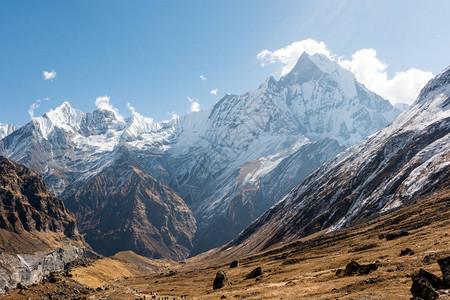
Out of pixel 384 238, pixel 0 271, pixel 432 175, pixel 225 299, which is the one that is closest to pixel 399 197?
pixel 432 175

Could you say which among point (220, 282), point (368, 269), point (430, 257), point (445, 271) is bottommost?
point (220, 282)

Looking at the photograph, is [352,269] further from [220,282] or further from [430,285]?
[220,282]

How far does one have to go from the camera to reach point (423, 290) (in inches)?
1110

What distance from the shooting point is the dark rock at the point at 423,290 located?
27203mm

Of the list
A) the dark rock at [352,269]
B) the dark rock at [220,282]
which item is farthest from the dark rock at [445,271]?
the dark rock at [220,282]

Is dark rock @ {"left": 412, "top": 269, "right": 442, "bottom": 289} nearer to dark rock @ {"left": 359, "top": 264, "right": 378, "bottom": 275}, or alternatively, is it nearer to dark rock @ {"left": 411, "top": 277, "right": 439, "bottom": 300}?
dark rock @ {"left": 411, "top": 277, "right": 439, "bottom": 300}

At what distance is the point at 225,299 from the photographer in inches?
2126

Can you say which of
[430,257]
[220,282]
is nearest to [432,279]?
[430,257]

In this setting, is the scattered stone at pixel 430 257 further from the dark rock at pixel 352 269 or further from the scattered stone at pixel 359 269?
the dark rock at pixel 352 269

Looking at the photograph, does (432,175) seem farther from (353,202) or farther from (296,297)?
(296,297)

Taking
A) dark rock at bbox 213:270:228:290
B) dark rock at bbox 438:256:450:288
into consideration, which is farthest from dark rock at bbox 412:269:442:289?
dark rock at bbox 213:270:228:290

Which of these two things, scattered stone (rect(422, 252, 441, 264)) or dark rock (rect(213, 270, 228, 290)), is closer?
scattered stone (rect(422, 252, 441, 264))

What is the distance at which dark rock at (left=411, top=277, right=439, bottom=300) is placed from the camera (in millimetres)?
27203

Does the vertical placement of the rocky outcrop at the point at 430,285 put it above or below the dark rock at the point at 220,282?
above
